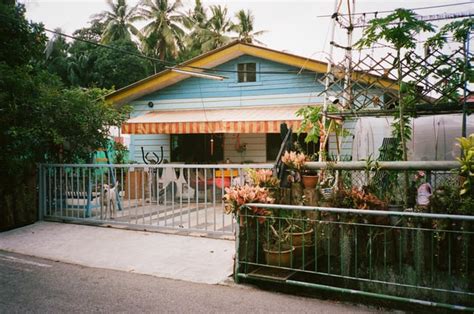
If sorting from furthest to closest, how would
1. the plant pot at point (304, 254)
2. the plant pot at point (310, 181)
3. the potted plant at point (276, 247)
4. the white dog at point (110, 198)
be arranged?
the white dog at point (110, 198) → the plant pot at point (310, 181) → the plant pot at point (304, 254) → the potted plant at point (276, 247)

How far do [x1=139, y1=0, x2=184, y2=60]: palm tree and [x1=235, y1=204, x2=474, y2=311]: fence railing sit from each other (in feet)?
96.4

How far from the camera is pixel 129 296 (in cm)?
451

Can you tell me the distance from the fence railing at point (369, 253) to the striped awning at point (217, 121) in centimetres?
553

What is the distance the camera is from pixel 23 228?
803 cm

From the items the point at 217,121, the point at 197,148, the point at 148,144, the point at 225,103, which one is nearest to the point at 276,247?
the point at 217,121

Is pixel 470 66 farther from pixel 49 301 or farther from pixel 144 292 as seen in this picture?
pixel 49 301

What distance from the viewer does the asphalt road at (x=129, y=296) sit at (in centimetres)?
412

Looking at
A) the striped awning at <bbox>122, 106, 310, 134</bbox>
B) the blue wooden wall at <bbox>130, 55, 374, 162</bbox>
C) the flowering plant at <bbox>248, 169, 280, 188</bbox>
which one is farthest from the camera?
the blue wooden wall at <bbox>130, 55, 374, 162</bbox>

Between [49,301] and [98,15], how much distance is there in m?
37.4

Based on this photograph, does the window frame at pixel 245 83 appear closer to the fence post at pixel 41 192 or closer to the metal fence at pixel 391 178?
the fence post at pixel 41 192

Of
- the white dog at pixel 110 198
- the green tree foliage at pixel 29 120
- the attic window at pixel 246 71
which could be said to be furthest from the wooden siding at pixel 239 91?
the white dog at pixel 110 198

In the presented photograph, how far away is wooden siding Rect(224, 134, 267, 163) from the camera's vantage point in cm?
1359

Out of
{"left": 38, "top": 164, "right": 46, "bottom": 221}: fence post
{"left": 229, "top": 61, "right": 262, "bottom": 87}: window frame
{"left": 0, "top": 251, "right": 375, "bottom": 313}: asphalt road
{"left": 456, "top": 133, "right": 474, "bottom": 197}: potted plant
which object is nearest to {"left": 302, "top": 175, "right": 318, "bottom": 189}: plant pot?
{"left": 0, "top": 251, "right": 375, "bottom": 313}: asphalt road

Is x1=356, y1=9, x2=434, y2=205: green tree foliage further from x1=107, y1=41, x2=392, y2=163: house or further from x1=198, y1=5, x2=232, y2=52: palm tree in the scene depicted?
x1=198, y1=5, x2=232, y2=52: palm tree
